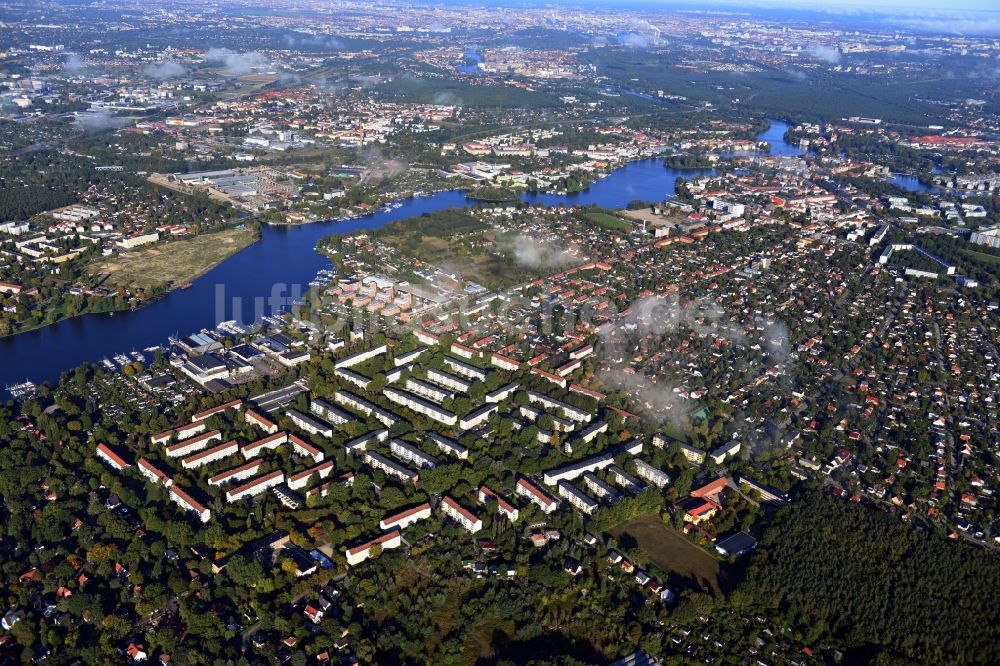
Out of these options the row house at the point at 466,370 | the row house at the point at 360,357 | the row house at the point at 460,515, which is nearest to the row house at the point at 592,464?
the row house at the point at 460,515

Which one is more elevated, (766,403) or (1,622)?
(766,403)

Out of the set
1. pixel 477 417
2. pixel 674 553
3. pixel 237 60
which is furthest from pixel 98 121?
pixel 674 553

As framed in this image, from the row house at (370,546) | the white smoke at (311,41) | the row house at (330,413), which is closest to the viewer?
the row house at (370,546)

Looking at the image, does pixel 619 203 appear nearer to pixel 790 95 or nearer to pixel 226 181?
pixel 226 181

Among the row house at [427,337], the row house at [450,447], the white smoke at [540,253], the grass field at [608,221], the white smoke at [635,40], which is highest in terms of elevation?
the white smoke at [635,40]

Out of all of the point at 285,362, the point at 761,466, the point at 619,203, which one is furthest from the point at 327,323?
the point at 619,203

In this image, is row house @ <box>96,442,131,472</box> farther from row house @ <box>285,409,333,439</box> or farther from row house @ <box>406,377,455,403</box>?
row house @ <box>406,377,455,403</box>

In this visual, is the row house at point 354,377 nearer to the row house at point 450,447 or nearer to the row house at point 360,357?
the row house at point 360,357
